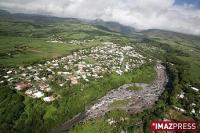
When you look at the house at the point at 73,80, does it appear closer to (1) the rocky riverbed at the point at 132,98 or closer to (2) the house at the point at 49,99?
(1) the rocky riverbed at the point at 132,98

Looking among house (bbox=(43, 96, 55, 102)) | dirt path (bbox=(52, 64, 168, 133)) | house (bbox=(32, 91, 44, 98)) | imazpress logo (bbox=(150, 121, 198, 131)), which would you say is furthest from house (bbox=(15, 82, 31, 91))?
imazpress logo (bbox=(150, 121, 198, 131))

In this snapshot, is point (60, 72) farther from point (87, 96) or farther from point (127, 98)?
point (127, 98)

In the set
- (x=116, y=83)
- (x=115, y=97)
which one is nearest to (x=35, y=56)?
(x=116, y=83)

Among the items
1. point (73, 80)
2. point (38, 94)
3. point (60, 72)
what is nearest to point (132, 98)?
point (73, 80)

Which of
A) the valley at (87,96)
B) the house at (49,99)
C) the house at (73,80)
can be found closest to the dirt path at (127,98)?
the valley at (87,96)

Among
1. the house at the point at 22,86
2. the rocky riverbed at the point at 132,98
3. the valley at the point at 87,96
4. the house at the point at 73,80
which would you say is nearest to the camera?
the valley at the point at 87,96

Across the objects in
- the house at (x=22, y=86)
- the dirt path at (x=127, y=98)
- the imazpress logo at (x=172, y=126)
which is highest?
the house at (x=22, y=86)

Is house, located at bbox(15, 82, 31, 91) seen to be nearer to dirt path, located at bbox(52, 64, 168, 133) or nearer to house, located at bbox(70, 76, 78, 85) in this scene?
house, located at bbox(70, 76, 78, 85)
